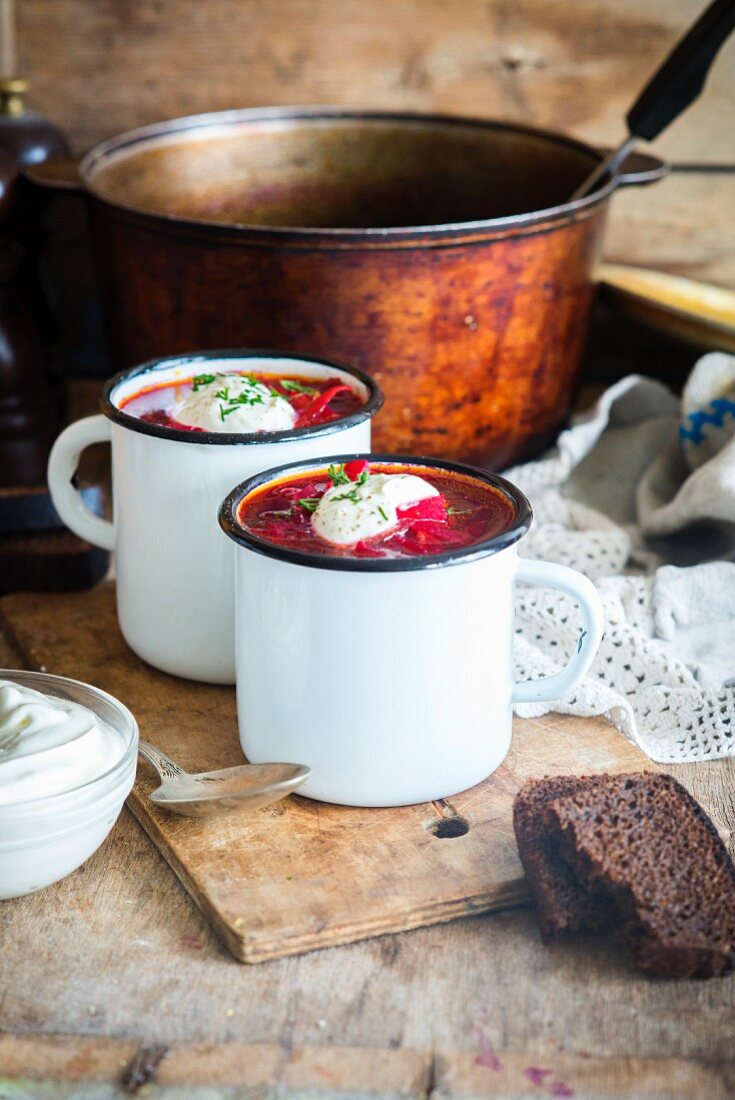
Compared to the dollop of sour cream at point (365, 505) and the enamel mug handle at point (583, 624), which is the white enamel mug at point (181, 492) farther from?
the enamel mug handle at point (583, 624)

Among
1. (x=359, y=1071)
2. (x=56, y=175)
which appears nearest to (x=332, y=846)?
(x=359, y=1071)

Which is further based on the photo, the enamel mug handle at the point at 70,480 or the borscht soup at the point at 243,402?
the enamel mug handle at the point at 70,480

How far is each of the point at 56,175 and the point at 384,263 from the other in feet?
1.52

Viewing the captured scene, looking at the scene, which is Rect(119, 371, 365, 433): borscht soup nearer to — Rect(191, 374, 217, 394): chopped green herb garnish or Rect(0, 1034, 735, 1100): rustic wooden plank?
Rect(191, 374, 217, 394): chopped green herb garnish

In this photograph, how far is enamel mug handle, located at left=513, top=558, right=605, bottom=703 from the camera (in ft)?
3.14

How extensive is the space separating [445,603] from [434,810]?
17 centimetres

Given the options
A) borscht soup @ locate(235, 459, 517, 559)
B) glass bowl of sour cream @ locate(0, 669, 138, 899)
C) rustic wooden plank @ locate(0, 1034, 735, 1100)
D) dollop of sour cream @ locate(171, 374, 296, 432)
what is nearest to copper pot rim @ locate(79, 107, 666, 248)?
dollop of sour cream @ locate(171, 374, 296, 432)

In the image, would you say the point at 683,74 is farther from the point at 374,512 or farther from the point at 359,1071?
the point at 359,1071

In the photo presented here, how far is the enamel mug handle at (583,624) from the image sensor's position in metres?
0.96

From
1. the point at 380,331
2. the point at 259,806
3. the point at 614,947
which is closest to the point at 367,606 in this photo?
the point at 259,806

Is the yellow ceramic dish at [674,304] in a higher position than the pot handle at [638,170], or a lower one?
lower

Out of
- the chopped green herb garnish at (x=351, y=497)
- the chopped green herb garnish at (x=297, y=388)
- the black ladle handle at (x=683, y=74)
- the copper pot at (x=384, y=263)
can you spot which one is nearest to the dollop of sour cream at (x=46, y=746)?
the chopped green herb garnish at (x=351, y=497)

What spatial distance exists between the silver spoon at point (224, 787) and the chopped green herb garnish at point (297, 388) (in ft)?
1.17

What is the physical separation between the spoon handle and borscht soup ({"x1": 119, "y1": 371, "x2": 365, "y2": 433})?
26 cm
